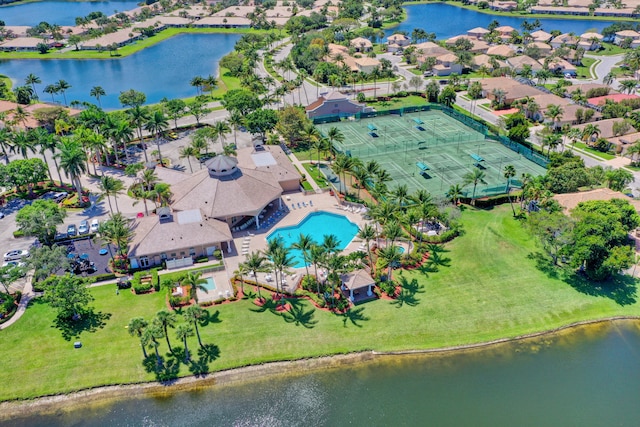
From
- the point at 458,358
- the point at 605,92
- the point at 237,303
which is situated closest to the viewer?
the point at 458,358

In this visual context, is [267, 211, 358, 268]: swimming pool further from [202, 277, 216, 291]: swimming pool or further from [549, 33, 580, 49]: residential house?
[549, 33, 580, 49]: residential house

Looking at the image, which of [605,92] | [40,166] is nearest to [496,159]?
[605,92]

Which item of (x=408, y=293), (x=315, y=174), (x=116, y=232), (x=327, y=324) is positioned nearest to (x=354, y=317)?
(x=327, y=324)

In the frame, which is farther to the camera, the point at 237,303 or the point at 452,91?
the point at 452,91

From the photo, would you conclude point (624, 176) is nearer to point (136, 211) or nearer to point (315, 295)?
point (315, 295)

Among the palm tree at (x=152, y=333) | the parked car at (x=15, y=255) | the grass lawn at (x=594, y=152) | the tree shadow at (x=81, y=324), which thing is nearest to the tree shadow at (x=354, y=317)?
the palm tree at (x=152, y=333)

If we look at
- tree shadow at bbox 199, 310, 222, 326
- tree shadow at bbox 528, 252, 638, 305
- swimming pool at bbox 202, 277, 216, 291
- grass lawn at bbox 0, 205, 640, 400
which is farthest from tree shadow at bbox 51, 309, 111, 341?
tree shadow at bbox 528, 252, 638, 305

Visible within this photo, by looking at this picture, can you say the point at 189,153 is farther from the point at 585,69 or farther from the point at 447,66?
the point at 585,69
